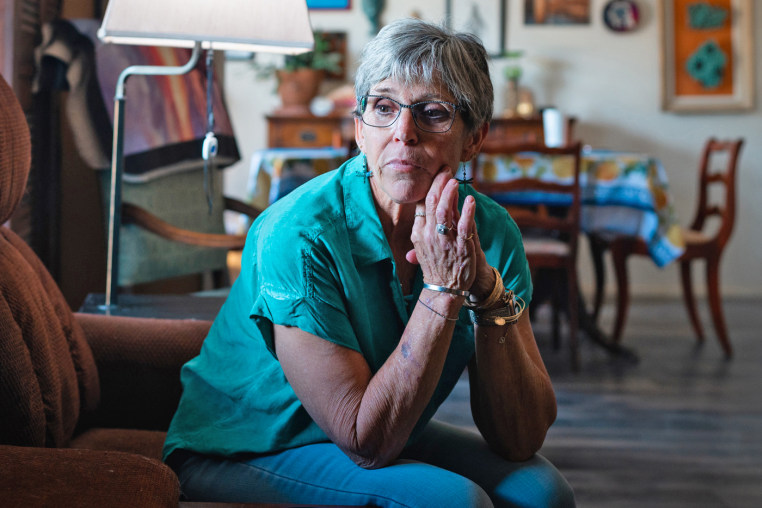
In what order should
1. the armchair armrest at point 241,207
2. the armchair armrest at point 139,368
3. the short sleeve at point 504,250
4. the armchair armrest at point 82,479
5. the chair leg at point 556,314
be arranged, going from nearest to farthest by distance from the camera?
the armchair armrest at point 82,479 → the short sleeve at point 504,250 → the armchair armrest at point 139,368 → the armchair armrest at point 241,207 → the chair leg at point 556,314

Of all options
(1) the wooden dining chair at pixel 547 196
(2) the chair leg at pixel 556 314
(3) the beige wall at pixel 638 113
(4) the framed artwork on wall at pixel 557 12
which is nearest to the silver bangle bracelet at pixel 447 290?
(1) the wooden dining chair at pixel 547 196

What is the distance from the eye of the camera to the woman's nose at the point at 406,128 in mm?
1082

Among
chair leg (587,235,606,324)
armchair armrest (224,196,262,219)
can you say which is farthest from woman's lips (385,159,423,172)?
chair leg (587,235,606,324)

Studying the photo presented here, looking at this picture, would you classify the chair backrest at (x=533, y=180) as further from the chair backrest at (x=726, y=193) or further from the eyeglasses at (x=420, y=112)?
the eyeglasses at (x=420, y=112)

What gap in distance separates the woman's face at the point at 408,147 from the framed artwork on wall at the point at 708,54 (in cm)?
458

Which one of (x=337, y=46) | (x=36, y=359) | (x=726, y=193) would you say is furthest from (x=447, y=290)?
(x=337, y=46)

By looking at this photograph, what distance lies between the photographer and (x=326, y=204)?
1105mm

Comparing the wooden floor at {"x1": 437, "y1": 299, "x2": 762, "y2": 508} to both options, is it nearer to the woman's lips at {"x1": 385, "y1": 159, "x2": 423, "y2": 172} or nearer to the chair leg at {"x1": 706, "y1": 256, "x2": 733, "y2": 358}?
the chair leg at {"x1": 706, "y1": 256, "x2": 733, "y2": 358}

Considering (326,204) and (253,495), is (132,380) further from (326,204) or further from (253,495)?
(326,204)

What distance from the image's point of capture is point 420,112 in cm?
110

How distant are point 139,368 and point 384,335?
52cm

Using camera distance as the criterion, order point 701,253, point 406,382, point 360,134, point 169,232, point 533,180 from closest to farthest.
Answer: point 406,382 → point 360,134 → point 169,232 → point 533,180 → point 701,253

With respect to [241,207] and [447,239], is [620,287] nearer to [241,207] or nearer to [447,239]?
[241,207]

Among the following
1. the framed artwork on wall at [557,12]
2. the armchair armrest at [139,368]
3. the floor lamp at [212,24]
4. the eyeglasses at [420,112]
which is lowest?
the armchair armrest at [139,368]
